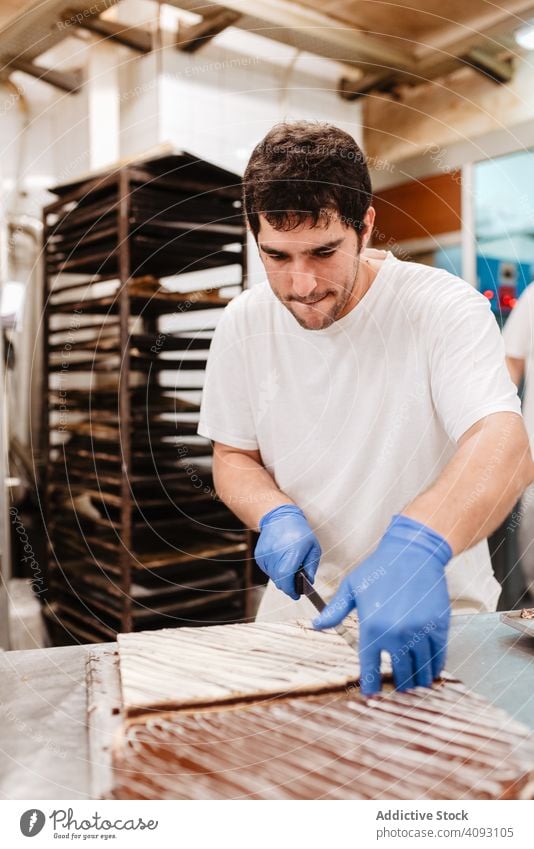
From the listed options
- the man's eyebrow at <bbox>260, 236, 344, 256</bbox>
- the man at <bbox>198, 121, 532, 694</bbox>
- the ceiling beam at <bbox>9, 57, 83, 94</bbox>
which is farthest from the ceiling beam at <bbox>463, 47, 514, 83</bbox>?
the ceiling beam at <bbox>9, 57, 83, 94</bbox>

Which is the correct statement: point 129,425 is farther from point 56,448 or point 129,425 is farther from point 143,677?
point 143,677

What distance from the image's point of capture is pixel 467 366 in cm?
98

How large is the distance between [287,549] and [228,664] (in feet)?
0.65

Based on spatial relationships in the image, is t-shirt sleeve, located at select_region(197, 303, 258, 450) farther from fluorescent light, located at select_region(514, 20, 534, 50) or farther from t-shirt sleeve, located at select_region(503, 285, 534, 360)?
fluorescent light, located at select_region(514, 20, 534, 50)

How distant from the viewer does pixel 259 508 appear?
1.12m

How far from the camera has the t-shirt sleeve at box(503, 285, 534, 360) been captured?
4.35 feet

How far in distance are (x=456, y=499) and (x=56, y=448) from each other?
1.59 metres

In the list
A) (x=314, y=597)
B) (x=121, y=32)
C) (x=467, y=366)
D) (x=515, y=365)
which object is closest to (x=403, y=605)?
(x=314, y=597)

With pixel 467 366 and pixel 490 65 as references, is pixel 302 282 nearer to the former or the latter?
pixel 467 366

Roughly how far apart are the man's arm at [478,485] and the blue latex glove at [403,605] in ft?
0.10

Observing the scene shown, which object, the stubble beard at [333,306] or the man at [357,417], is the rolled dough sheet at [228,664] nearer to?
the man at [357,417]

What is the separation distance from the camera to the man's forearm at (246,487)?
1.13m

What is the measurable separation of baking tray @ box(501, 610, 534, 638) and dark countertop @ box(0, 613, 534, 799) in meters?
0.02
